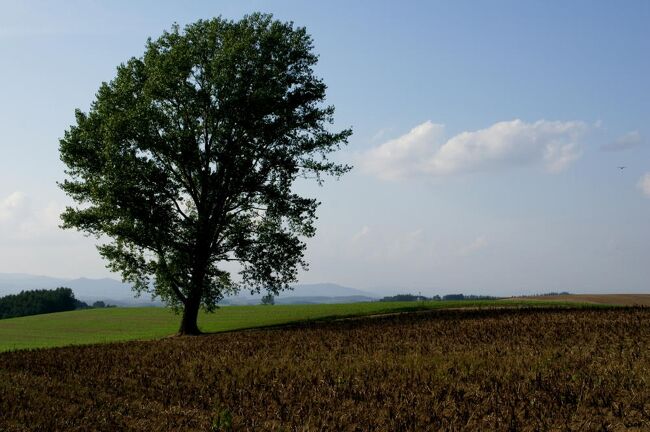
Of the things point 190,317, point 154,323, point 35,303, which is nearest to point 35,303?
point 35,303

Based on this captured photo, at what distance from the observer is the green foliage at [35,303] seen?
122250 mm

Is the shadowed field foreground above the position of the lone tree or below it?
below

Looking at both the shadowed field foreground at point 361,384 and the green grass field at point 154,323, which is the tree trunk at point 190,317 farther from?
the shadowed field foreground at point 361,384

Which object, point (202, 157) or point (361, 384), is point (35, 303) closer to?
point (202, 157)

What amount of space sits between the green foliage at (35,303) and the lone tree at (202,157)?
A: 100810 mm

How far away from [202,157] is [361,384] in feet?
78.0

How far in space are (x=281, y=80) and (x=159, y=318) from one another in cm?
3234

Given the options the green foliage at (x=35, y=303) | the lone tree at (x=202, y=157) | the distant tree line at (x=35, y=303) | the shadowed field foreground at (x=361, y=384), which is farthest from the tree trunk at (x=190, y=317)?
the green foliage at (x=35, y=303)

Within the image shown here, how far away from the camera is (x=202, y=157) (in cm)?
3412

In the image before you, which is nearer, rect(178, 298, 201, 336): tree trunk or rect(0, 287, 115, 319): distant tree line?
rect(178, 298, 201, 336): tree trunk

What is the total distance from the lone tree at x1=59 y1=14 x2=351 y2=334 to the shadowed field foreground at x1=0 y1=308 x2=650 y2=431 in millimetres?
11612

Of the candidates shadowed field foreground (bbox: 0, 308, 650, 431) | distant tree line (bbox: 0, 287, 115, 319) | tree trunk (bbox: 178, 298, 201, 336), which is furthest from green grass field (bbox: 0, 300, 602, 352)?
distant tree line (bbox: 0, 287, 115, 319)

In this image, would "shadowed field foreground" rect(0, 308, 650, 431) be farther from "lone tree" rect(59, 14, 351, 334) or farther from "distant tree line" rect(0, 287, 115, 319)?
"distant tree line" rect(0, 287, 115, 319)

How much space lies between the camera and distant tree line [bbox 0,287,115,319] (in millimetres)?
122250
